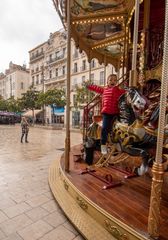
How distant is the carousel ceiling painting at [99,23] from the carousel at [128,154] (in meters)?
0.03

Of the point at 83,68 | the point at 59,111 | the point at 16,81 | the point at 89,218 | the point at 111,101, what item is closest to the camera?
the point at 89,218

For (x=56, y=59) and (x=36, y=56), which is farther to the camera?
(x=36, y=56)

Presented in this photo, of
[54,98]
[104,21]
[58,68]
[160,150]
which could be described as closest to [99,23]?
[104,21]

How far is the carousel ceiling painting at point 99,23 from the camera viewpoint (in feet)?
Answer: 15.6

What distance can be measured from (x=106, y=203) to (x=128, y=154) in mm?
934

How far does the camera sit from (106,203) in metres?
2.96

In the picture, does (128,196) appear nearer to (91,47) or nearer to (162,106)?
(162,106)

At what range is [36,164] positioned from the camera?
21.4ft

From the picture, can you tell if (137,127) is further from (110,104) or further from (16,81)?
(16,81)

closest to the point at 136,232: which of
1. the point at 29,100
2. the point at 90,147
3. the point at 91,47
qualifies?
the point at 90,147

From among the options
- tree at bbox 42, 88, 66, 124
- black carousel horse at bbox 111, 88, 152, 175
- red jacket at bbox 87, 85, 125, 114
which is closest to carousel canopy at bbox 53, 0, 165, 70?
red jacket at bbox 87, 85, 125, 114

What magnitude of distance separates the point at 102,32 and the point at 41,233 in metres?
6.19

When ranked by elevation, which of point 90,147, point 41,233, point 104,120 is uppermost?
point 104,120

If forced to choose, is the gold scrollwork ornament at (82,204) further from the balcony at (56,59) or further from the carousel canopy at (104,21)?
the balcony at (56,59)
